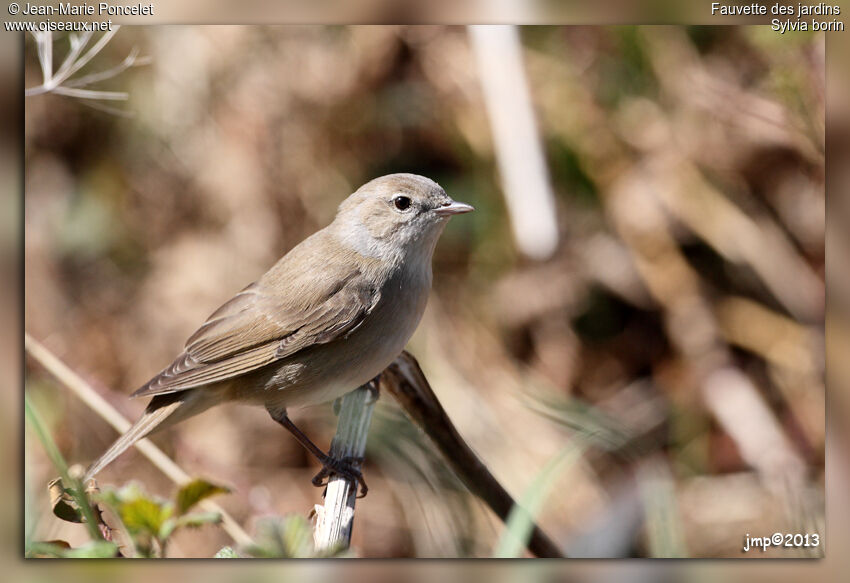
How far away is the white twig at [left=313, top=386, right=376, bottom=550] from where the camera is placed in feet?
8.10

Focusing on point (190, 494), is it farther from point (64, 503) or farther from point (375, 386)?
point (375, 386)

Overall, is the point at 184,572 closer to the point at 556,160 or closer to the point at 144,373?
the point at 144,373

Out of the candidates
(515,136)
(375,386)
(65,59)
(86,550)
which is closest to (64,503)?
(86,550)

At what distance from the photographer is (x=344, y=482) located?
2723 millimetres

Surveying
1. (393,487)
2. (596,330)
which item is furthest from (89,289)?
(596,330)

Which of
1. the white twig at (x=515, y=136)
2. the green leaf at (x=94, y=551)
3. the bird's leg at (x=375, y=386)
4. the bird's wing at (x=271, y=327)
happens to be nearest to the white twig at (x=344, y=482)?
the bird's leg at (x=375, y=386)

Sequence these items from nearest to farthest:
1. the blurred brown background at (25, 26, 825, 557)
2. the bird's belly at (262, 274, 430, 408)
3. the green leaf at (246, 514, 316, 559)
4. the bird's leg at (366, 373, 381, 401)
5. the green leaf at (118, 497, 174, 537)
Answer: the green leaf at (118, 497, 174, 537), the green leaf at (246, 514, 316, 559), the bird's belly at (262, 274, 430, 408), the bird's leg at (366, 373, 381, 401), the blurred brown background at (25, 26, 825, 557)

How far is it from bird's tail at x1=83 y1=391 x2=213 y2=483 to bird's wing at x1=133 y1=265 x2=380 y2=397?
0.09 m

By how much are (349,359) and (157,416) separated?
0.69 meters

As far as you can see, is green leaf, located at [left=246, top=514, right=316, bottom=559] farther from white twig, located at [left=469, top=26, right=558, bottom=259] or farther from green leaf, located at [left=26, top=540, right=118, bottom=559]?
white twig, located at [left=469, top=26, right=558, bottom=259]

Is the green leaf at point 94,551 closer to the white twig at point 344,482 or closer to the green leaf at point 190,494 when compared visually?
the green leaf at point 190,494

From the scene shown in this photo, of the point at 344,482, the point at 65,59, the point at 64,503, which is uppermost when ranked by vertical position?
the point at 65,59

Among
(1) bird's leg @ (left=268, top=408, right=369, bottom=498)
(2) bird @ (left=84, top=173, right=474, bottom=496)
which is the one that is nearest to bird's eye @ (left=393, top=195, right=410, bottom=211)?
(2) bird @ (left=84, top=173, right=474, bottom=496)

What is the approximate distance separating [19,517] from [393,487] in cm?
157
